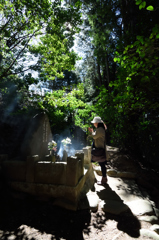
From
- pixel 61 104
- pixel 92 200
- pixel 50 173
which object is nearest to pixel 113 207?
pixel 92 200

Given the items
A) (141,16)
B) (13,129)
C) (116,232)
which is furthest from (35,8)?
(116,232)

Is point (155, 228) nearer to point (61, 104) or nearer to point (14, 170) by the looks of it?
point (14, 170)

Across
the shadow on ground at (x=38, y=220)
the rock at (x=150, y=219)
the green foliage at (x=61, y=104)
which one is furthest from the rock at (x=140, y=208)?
the green foliage at (x=61, y=104)

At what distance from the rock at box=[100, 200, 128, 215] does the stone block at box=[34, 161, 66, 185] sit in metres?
1.20

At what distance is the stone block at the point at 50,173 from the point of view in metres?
3.71

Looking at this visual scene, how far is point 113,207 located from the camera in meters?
3.66

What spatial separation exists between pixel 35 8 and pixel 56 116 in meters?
5.57

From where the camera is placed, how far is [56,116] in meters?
9.41

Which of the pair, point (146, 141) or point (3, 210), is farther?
point (146, 141)

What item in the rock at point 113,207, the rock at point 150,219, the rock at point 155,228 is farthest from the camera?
the rock at point 113,207

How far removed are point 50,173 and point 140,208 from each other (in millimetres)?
2492

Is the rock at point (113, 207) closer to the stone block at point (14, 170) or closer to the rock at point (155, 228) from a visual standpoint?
the rock at point (155, 228)

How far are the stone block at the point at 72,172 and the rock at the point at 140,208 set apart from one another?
5.40 feet

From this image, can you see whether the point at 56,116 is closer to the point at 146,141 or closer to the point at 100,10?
the point at 146,141
